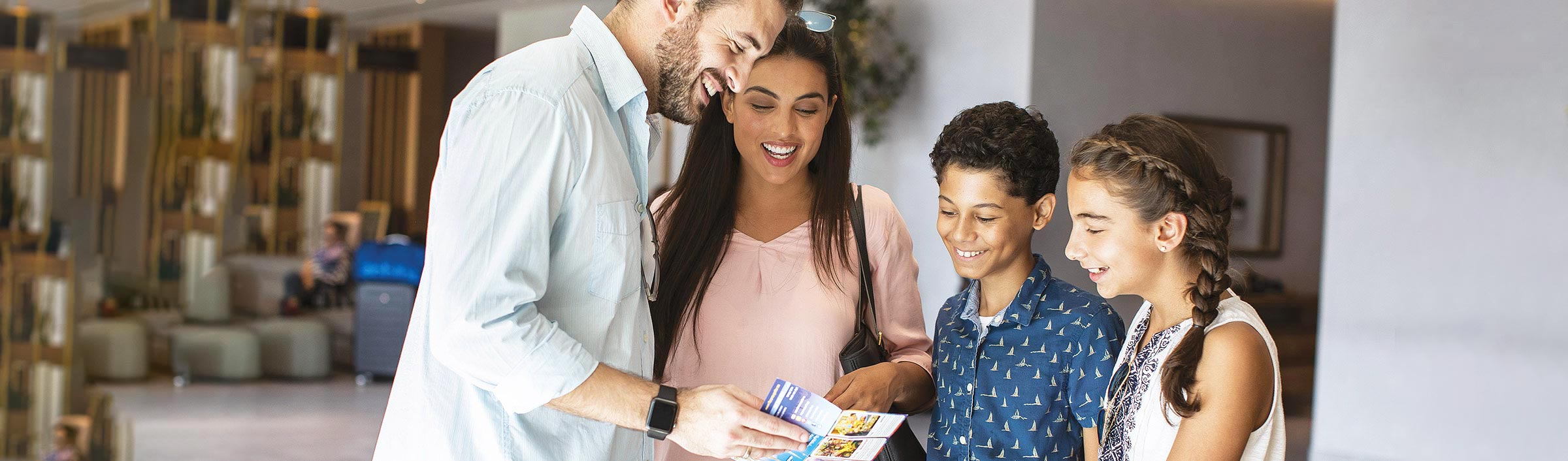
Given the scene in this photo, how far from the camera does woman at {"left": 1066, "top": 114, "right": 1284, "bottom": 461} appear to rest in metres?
1.34

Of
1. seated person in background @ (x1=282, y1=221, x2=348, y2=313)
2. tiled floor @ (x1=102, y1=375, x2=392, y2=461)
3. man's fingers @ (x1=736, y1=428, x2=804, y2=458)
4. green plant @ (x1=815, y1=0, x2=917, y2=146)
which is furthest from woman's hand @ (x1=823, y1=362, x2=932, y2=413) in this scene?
seated person in background @ (x1=282, y1=221, x2=348, y2=313)

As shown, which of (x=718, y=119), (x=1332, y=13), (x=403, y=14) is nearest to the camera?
(x=718, y=119)

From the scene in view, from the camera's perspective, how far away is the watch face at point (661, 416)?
1.24 metres

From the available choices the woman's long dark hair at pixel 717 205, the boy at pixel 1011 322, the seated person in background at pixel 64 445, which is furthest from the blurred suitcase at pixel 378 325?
the boy at pixel 1011 322

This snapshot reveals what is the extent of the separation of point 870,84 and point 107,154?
13.5ft

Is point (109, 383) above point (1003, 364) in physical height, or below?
below

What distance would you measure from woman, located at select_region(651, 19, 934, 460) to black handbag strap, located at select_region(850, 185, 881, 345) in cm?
1

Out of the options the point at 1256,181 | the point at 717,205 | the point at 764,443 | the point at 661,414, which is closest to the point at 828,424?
the point at 764,443

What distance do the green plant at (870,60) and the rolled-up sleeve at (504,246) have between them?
210 inches

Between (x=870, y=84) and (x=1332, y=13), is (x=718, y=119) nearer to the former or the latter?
(x=870, y=84)

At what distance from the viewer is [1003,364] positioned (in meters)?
1.59

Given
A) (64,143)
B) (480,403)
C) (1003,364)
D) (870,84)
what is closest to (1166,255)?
(1003,364)

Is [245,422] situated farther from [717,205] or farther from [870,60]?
[717,205]

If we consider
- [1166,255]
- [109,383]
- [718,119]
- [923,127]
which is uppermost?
[923,127]
